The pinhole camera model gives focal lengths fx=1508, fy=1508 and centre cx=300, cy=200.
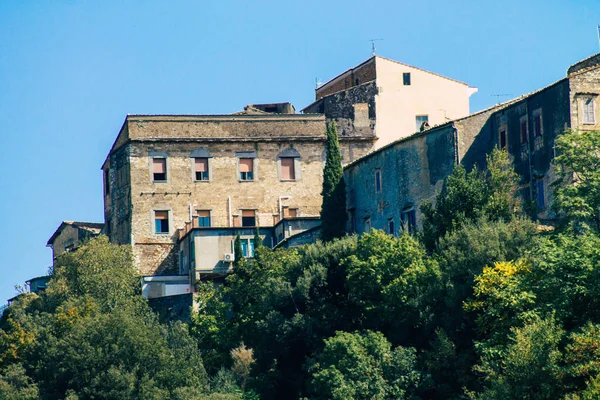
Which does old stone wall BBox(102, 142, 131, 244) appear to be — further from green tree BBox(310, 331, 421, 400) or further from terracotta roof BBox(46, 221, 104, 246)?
green tree BBox(310, 331, 421, 400)

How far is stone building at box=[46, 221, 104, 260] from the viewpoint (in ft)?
244

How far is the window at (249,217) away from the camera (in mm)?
68812

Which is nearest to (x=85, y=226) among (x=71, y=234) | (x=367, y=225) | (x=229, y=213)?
(x=71, y=234)

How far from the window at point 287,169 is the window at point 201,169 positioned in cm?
→ 352

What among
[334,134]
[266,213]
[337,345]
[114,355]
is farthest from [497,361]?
[266,213]

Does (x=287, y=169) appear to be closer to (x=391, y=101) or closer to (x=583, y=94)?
(x=391, y=101)

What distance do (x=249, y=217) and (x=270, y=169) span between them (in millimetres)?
2519

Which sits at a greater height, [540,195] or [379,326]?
[540,195]

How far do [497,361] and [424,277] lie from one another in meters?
6.29

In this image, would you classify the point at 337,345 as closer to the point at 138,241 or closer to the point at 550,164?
the point at 550,164

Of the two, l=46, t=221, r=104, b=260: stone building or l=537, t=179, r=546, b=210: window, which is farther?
l=46, t=221, r=104, b=260: stone building

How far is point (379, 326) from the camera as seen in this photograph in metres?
48.0

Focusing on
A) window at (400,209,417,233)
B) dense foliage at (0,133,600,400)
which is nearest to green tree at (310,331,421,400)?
dense foliage at (0,133,600,400)

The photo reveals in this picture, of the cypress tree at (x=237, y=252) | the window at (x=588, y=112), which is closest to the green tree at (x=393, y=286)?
the window at (x=588, y=112)
